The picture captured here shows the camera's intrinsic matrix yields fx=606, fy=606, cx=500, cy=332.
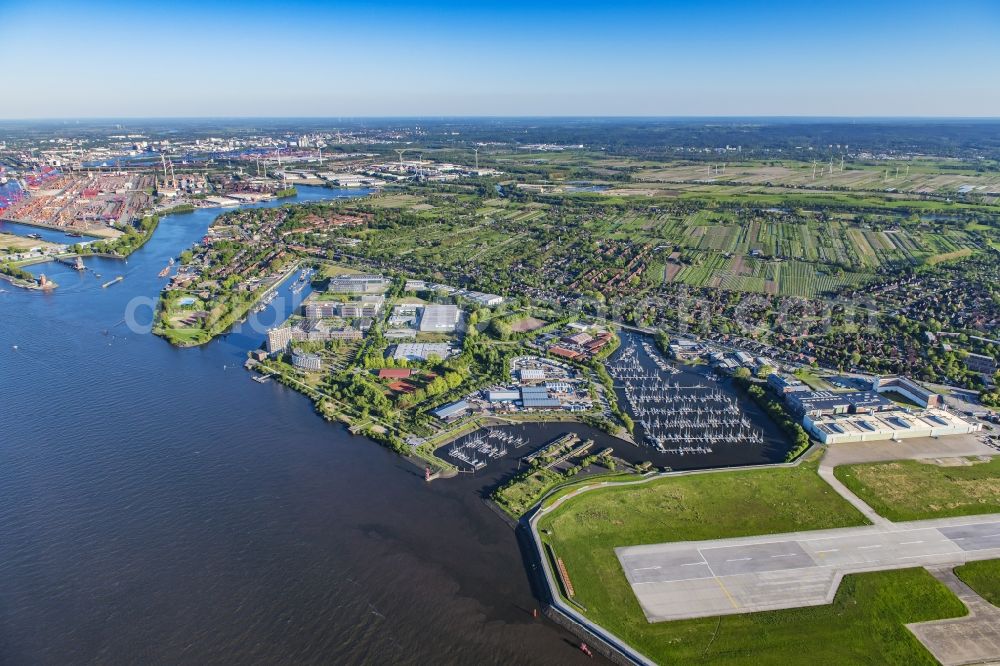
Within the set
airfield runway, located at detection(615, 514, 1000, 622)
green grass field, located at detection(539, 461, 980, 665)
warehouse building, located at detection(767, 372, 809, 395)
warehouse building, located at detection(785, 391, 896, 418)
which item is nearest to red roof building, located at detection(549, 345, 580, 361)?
warehouse building, located at detection(767, 372, 809, 395)

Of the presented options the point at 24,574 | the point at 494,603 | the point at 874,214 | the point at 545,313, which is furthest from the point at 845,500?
the point at 874,214

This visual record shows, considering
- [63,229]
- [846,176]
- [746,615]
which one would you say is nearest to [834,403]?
[746,615]

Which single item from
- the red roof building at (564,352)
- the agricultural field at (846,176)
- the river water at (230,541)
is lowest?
the river water at (230,541)

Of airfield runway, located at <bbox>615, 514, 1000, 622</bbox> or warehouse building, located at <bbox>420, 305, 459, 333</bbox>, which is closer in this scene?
airfield runway, located at <bbox>615, 514, 1000, 622</bbox>

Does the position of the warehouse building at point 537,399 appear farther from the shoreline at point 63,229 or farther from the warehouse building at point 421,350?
the shoreline at point 63,229

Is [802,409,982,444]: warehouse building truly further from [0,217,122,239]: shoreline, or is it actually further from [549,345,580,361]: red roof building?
[0,217,122,239]: shoreline

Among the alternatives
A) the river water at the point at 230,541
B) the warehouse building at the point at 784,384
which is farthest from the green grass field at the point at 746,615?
the warehouse building at the point at 784,384

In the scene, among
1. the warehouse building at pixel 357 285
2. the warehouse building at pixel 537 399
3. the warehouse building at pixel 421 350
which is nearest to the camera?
the warehouse building at pixel 537 399
